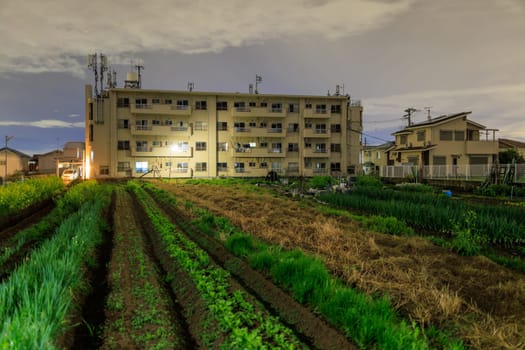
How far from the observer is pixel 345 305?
3.81 meters

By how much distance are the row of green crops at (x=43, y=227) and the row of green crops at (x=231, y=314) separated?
11.3 ft

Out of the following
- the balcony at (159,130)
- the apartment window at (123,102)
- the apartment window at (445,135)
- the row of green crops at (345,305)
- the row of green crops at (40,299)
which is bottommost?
the row of green crops at (345,305)

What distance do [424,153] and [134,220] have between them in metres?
33.9

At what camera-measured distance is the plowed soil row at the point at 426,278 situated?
362 centimetres

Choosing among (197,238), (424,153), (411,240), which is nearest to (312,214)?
(411,240)

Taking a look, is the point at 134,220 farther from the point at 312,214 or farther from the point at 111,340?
the point at 111,340

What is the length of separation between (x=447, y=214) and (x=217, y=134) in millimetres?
32705

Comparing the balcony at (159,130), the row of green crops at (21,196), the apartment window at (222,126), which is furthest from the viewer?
the apartment window at (222,126)

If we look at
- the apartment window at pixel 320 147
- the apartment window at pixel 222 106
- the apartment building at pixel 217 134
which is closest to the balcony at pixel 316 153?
the apartment window at pixel 320 147

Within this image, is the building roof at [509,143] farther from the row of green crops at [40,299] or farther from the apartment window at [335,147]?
the row of green crops at [40,299]

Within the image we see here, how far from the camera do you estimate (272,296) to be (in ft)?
14.5

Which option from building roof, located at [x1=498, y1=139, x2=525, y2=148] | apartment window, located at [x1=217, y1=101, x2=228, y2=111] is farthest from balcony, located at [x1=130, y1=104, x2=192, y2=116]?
building roof, located at [x1=498, y1=139, x2=525, y2=148]

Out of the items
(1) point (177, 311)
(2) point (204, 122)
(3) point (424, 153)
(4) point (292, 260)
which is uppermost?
(2) point (204, 122)

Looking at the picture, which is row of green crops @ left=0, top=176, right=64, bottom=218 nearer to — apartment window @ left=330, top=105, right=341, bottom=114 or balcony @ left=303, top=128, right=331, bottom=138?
balcony @ left=303, top=128, right=331, bottom=138
